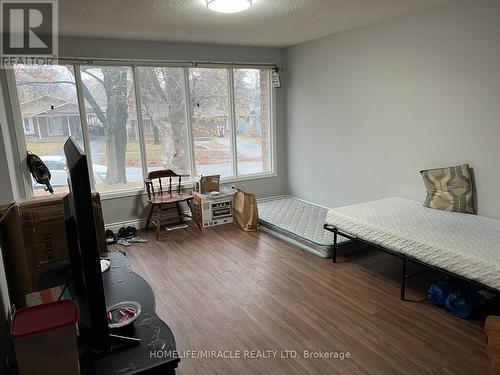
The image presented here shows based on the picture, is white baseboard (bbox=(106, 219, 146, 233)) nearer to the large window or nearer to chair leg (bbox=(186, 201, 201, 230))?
the large window

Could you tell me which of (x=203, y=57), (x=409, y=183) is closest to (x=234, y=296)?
(x=409, y=183)

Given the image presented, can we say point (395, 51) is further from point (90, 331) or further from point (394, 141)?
point (90, 331)

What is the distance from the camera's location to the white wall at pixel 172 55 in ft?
13.6

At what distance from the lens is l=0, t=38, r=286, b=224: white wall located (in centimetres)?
415

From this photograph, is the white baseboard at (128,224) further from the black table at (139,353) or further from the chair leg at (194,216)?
the black table at (139,353)

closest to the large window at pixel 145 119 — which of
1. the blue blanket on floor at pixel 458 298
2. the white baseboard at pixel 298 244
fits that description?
the white baseboard at pixel 298 244

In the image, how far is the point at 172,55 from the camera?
181 inches

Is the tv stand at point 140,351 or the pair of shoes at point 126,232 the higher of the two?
the tv stand at point 140,351

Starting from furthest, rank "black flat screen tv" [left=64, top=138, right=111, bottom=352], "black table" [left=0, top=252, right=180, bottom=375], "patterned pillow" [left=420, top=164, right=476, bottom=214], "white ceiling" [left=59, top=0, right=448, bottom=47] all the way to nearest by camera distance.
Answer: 1. "patterned pillow" [left=420, top=164, right=476, bottom=214]
2. "white ceiling" [left=59, top=0, right=448, bottom=47]
3. "black table" [left=0, top=252, right=180, bottom=375]
4. "black flat screen tv" [left=64, top=138, right=111, bottom=352]

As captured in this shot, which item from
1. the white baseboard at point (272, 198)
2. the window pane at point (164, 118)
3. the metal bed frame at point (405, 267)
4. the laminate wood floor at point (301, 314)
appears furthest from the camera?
the white baseboard at point (272, 198)

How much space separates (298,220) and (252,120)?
1.85m

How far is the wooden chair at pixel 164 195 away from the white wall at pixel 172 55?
0.75ft

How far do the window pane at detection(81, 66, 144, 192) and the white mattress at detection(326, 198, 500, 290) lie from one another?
2719 mm

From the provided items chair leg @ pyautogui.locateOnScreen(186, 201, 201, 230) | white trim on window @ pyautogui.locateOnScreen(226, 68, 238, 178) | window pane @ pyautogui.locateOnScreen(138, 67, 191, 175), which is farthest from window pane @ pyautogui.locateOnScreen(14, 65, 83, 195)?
white trim on window @ pyautogui.locateOnScreen(226, 68, 238, 178)
